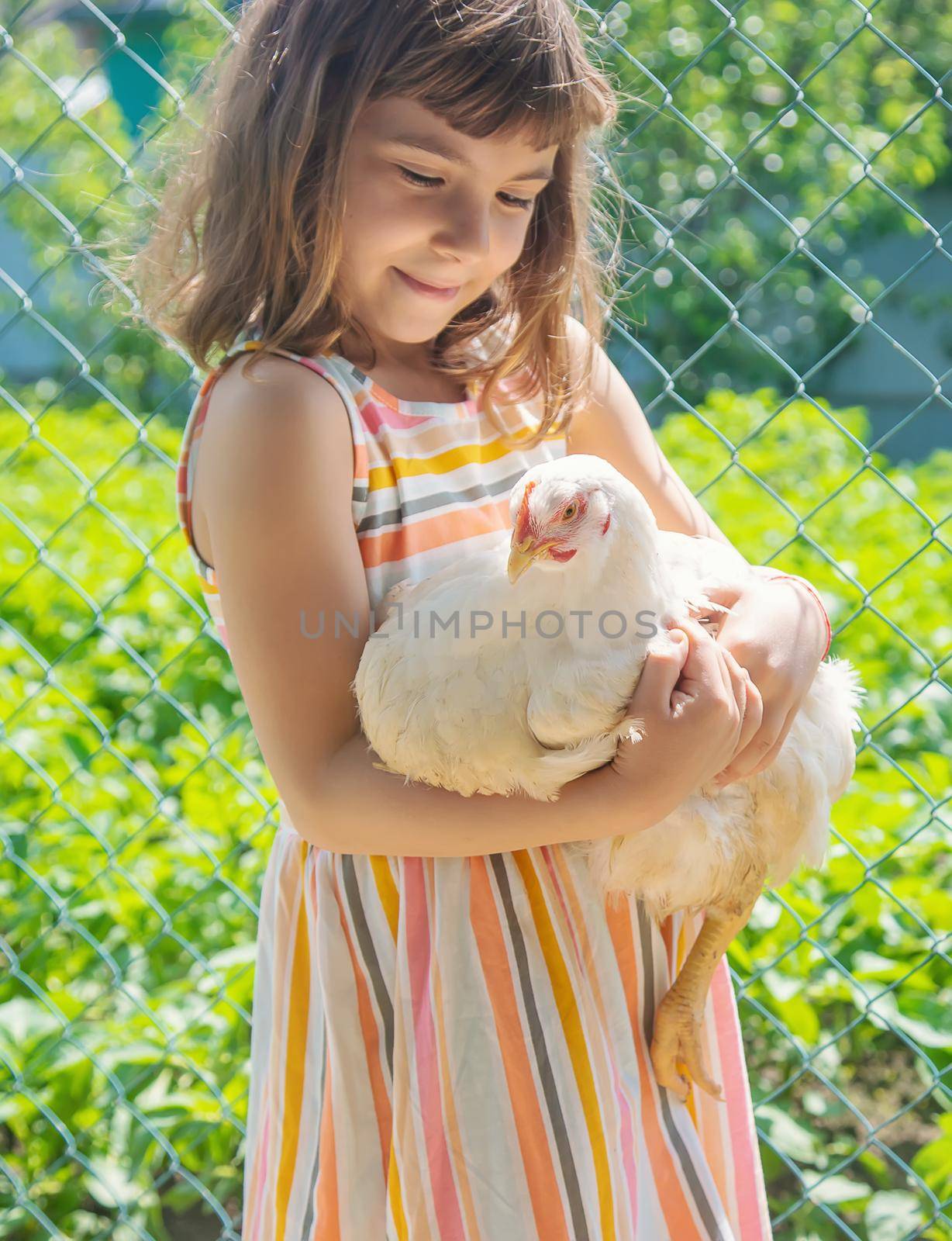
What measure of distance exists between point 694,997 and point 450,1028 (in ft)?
0.85

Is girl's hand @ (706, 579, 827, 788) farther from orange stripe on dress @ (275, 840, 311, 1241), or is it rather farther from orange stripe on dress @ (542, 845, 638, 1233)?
orange stripe on dress @ (275, 840, 311, 1241)

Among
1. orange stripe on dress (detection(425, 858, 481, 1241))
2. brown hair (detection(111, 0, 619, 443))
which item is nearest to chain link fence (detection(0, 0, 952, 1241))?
brown hair (detection(111, 0, 619, 443))

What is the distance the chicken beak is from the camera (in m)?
0.97

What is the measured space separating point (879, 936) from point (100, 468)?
3.29 metres

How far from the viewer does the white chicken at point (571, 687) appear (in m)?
0.96

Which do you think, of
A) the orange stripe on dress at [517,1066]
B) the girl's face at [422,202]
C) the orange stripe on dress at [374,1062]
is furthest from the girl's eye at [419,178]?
the orange stripe on dress at [374,1062]

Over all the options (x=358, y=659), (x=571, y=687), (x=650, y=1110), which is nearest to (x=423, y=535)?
(x=358, y=659)

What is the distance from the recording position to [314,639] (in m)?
1.01

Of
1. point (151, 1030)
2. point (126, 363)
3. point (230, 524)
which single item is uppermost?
point (230, 524)

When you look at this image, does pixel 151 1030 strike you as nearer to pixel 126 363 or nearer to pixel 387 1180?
pixel 387 1180

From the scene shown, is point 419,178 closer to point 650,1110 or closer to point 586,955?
point 586,955

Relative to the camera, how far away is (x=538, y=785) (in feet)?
3.17

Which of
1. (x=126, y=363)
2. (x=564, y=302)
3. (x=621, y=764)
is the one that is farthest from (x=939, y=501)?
(x=126, y=363)

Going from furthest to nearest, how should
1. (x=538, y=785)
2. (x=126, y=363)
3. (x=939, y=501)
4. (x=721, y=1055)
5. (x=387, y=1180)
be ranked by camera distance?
(x=126, y=363), (x=939, y=501), (x=721, y=1055), (x=387, y=1180), (x=538, y=785)
